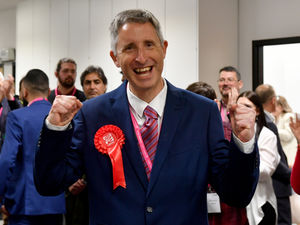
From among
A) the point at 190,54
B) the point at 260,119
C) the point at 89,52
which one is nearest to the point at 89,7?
the point at 89,52

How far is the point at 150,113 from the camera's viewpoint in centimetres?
164

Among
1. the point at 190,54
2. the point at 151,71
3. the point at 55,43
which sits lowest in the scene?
the point at 151,71

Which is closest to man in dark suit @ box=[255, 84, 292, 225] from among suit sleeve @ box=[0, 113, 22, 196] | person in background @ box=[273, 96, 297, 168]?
person in background @ box=[273, 96, 297, 168]

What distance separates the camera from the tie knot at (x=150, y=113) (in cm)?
164

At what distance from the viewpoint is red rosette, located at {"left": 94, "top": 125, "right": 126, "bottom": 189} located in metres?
1.53

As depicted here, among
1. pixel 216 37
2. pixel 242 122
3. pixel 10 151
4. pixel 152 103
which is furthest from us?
pixel 216 37

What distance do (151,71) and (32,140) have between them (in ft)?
5.01

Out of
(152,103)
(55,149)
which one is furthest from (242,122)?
(55,149)

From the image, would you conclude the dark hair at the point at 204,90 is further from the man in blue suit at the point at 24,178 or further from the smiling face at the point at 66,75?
the smiling face at the point at 66,75

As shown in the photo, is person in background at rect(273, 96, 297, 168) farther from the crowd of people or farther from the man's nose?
the man's nose

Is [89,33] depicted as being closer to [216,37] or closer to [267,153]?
[216,37]

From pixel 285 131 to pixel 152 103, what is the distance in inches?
147

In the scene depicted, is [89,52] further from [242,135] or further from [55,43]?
[242,135]

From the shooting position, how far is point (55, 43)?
313 inches
